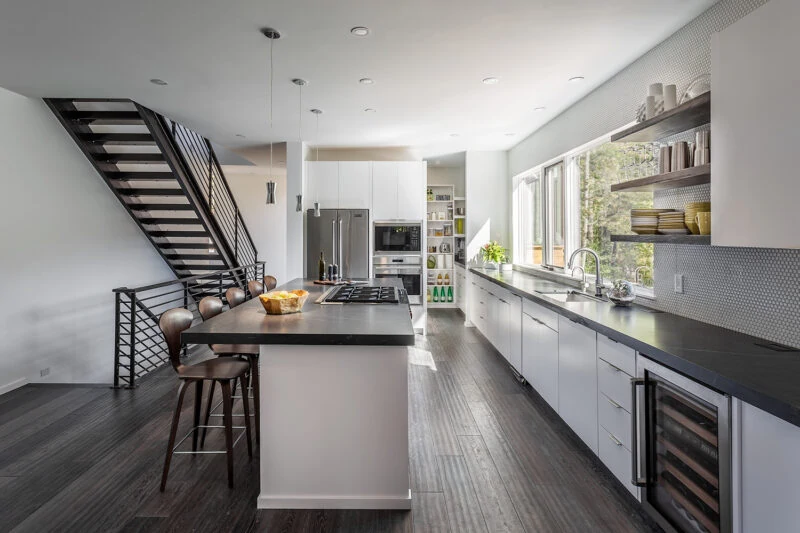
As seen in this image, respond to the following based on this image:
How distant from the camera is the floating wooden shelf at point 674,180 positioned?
2.20 meters

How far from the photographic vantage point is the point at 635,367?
6.89 feet

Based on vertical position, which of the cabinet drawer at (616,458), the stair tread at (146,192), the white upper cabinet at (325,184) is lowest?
the cabinet drawer at (616,458)

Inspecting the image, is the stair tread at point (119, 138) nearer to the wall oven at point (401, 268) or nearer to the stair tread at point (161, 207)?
the stair tread at point (161, 207)

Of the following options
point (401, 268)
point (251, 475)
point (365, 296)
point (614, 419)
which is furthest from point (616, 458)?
point (401, 268)

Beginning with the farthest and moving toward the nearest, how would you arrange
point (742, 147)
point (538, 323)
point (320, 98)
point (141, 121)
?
point (141, 121)
point (320, 98)
point (538, 323)
point (742, 147)

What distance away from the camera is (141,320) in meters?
4.57

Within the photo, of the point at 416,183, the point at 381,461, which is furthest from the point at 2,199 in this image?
the point at 416,183

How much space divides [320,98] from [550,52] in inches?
88.3

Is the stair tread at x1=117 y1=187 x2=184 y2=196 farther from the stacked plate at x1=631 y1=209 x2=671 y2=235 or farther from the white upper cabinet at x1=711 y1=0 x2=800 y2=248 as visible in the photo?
the white upper cabinet at x1=711 y1=0 x2=800 y2=248

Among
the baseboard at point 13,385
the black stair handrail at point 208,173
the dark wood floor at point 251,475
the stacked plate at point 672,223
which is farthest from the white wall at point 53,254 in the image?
the stacked plate at point 672,223

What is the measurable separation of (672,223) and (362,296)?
2.03m

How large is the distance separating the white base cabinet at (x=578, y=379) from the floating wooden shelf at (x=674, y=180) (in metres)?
0.94

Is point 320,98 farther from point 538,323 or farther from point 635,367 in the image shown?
point 635,367

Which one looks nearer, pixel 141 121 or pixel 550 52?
pixel 550 52
